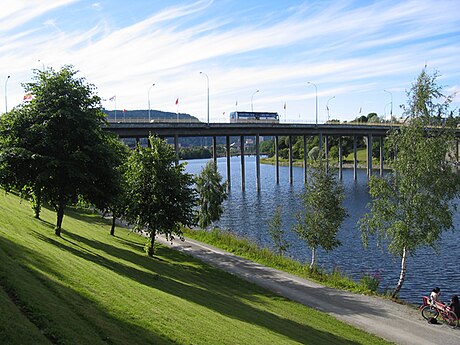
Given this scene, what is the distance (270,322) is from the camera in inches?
826

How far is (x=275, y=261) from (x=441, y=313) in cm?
1535

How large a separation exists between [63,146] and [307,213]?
18665 mm

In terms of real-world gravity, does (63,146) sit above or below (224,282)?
above

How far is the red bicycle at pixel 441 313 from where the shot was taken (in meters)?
24.7

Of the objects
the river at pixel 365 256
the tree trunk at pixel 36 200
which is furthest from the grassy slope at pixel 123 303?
the river at pixel 365 256

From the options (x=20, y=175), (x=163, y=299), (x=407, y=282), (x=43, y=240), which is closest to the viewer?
(x=163, y=299)

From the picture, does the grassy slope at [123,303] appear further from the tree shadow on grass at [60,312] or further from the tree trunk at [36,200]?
the tree trunk at [36,200]

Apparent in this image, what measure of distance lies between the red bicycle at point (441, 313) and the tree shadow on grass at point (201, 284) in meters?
7.58

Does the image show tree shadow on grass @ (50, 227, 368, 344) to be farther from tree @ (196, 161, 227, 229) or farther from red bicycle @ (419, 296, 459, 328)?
tree @ (196, 161, 227, 229)

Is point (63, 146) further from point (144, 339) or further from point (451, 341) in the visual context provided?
point (451, 341)

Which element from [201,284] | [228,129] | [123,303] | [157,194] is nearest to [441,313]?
[201,284]

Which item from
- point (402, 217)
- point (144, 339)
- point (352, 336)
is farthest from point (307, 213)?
point (144, 339)

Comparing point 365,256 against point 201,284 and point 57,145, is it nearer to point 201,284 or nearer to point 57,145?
point 201,284

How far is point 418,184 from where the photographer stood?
99.0ft
